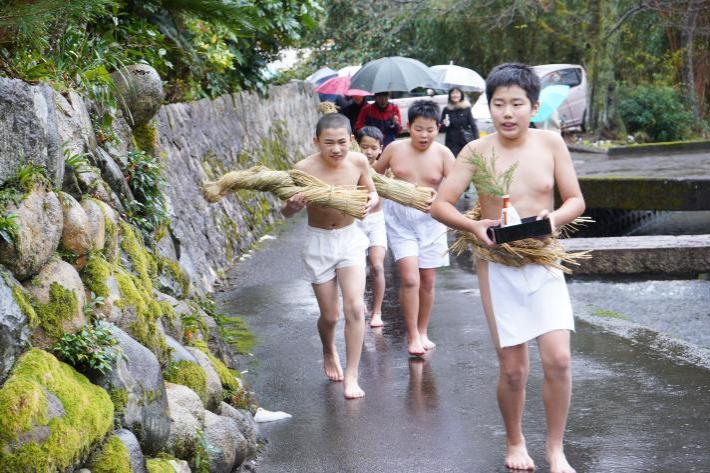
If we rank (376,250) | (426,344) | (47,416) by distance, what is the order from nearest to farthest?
(47,416)
(426,344)
(376,250)

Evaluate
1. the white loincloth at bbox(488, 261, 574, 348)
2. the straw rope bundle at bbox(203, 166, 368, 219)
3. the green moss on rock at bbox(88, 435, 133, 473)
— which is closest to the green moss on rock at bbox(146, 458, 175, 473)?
the green moss on rock at bbox(88, 435, 133, 473)

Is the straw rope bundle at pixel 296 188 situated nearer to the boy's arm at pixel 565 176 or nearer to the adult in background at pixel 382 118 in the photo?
the boy's arm at pixel 565 176

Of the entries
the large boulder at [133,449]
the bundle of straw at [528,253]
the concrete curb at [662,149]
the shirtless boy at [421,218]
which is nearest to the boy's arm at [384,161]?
the shirtless boy at [421,218]

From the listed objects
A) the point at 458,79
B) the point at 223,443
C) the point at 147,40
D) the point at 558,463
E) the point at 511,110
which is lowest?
the point at 558,463

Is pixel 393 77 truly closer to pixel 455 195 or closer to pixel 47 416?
pixel 455 195

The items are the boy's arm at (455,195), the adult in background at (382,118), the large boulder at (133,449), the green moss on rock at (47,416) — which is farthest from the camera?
the adult in background at (382,118)

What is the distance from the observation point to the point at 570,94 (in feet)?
97.6

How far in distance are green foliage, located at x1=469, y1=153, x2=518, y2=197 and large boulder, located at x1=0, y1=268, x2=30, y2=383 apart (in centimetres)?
232

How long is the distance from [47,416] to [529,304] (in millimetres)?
2488

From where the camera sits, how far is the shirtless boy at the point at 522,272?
507 cm

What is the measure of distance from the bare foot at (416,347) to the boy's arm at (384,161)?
4.86ft

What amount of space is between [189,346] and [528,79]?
7.87 ft

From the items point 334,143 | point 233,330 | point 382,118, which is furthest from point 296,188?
point 382,118

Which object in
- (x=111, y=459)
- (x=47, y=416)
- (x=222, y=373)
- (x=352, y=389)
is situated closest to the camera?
(x=47, y=416)
